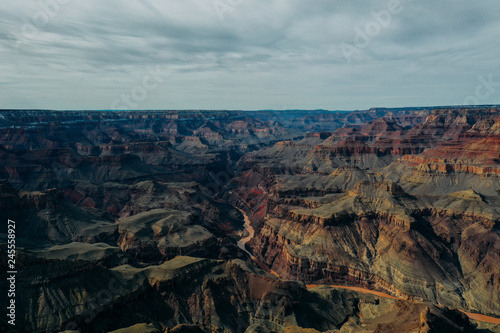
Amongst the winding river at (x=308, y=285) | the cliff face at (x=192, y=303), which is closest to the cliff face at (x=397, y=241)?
the winding river at (x=308, y=285)

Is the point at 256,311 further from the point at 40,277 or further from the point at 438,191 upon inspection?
the point at 438,191

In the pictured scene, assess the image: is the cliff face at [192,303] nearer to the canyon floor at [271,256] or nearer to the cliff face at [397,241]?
the canyon floor at [271,256]

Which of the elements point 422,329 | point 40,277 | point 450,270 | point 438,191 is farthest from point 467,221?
point 40,277

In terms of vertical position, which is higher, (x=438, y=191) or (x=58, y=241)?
(x=438, y=191)

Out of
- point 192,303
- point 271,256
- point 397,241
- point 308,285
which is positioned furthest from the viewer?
point 271,256

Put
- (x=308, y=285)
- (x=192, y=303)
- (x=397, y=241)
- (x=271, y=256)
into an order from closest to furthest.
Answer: (x=192, y=303)
(x=308, y=285)
(x=397, y=241)
(x=271, y=256)

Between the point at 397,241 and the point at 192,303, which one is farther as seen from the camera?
the point at 397,241

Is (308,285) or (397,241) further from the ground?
(397,241)

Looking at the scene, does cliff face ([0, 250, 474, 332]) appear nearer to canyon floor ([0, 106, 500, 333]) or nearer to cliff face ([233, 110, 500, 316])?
canyon floor ([0, 106, 500, 333])

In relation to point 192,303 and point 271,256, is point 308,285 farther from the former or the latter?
point 192,303

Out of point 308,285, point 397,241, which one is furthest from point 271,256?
point 397,241

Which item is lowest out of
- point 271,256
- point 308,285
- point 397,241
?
point 308,285
